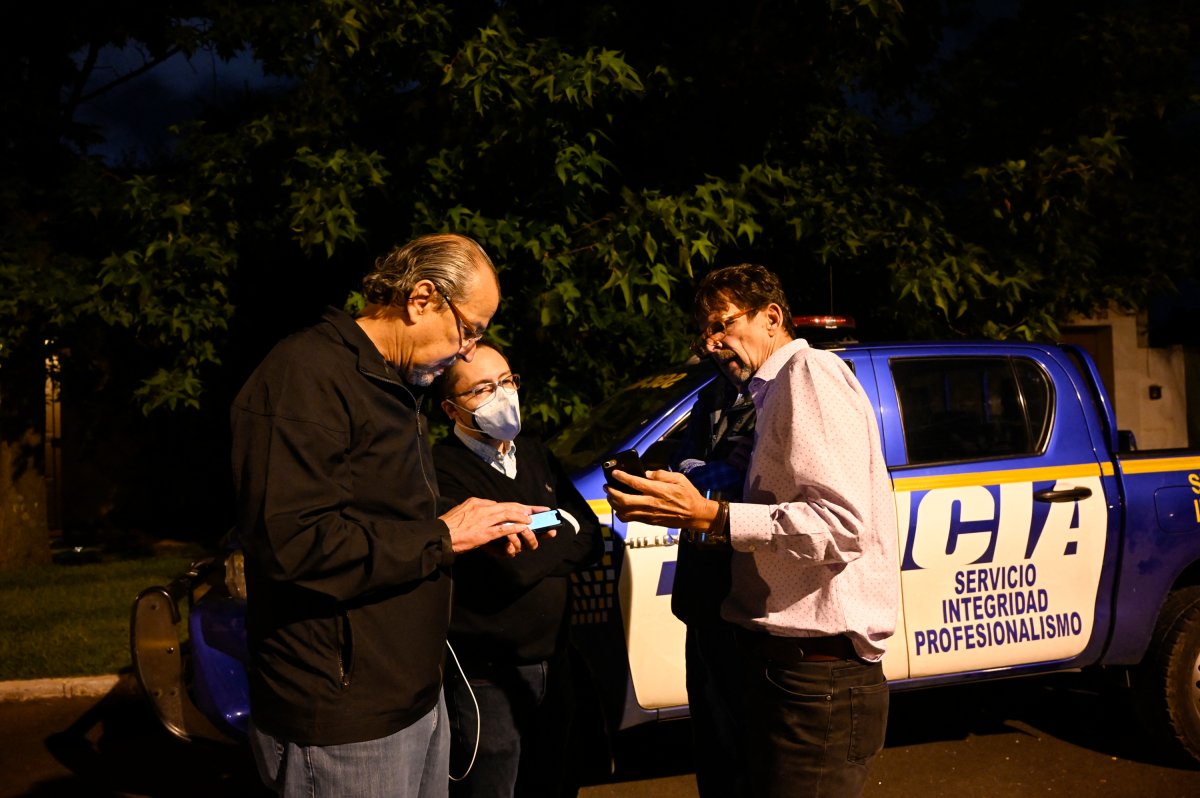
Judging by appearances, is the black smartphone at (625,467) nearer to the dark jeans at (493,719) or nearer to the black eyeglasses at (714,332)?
the black eyeglasses at (714,332)

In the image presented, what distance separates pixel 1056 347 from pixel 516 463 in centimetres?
Answer: 299

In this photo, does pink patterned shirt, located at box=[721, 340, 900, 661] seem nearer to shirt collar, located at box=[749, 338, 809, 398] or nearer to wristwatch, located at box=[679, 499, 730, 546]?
wristwatch, located at box=[679, 499, 730, 546]

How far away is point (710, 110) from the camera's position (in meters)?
7.45

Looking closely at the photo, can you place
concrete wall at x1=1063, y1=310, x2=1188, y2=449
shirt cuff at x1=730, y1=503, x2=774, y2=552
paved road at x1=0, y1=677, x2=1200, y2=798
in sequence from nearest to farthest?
shirt cuff at x1=730, y1=503, x2=774, y2=552, paved road at x1=0, y1=677, x2=1200, y2=798, concrete wall at x1=1063, y1=310, x2=1188, y2=449

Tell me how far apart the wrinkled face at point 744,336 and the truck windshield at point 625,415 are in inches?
57.0

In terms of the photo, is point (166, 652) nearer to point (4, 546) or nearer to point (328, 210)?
point (328, 210)

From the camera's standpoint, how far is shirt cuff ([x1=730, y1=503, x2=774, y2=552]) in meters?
2.26

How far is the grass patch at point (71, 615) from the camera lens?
256 inches

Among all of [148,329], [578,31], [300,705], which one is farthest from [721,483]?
[148,329]

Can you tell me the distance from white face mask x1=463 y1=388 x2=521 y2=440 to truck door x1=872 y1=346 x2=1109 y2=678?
6.13 ft

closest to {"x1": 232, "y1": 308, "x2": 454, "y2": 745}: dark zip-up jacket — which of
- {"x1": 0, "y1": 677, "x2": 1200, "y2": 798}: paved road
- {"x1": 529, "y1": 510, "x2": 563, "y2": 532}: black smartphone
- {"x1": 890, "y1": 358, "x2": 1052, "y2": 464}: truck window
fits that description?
{"x1": 529, "y1": 510, "x2": 563, "y2": 532}: black smartphone

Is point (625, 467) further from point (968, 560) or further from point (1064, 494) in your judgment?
point (1064, 494)

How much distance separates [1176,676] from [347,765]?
4.08 m

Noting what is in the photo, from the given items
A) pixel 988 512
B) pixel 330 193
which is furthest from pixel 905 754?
pixel 330 193
